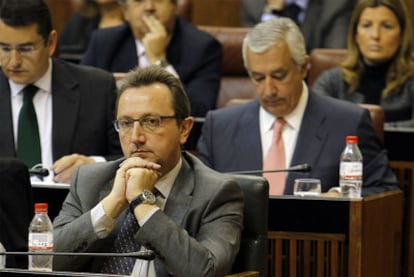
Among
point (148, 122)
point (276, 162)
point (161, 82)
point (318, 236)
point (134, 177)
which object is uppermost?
point (161, 82)

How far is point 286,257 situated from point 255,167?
74 cm

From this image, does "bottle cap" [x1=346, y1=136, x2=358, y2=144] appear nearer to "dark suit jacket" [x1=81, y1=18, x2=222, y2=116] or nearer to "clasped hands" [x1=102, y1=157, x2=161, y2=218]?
"clasped hands" [x1=102, y1=157, x2=161, y2=218]

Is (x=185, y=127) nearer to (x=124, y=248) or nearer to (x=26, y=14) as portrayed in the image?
(x=124, y=248)

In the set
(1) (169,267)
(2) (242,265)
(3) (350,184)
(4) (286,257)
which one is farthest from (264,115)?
(1) (169,267)

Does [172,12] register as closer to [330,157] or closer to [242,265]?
[330,157]

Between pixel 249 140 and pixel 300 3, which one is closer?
pixel 249 140

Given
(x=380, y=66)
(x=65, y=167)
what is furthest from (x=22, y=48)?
(x=380, y=66)

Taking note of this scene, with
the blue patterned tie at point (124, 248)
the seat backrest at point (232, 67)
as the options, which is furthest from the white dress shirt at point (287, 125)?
the seat backrest at point (232, 67)

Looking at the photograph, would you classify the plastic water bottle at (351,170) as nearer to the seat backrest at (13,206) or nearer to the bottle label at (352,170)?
the bottle label at (352,170)

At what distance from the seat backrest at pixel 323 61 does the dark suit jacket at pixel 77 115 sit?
1.83 metres

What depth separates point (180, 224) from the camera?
3631mm

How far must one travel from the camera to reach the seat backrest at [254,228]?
3.77 meters

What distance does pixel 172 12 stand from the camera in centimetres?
658

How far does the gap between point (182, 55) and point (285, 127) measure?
158 cm
